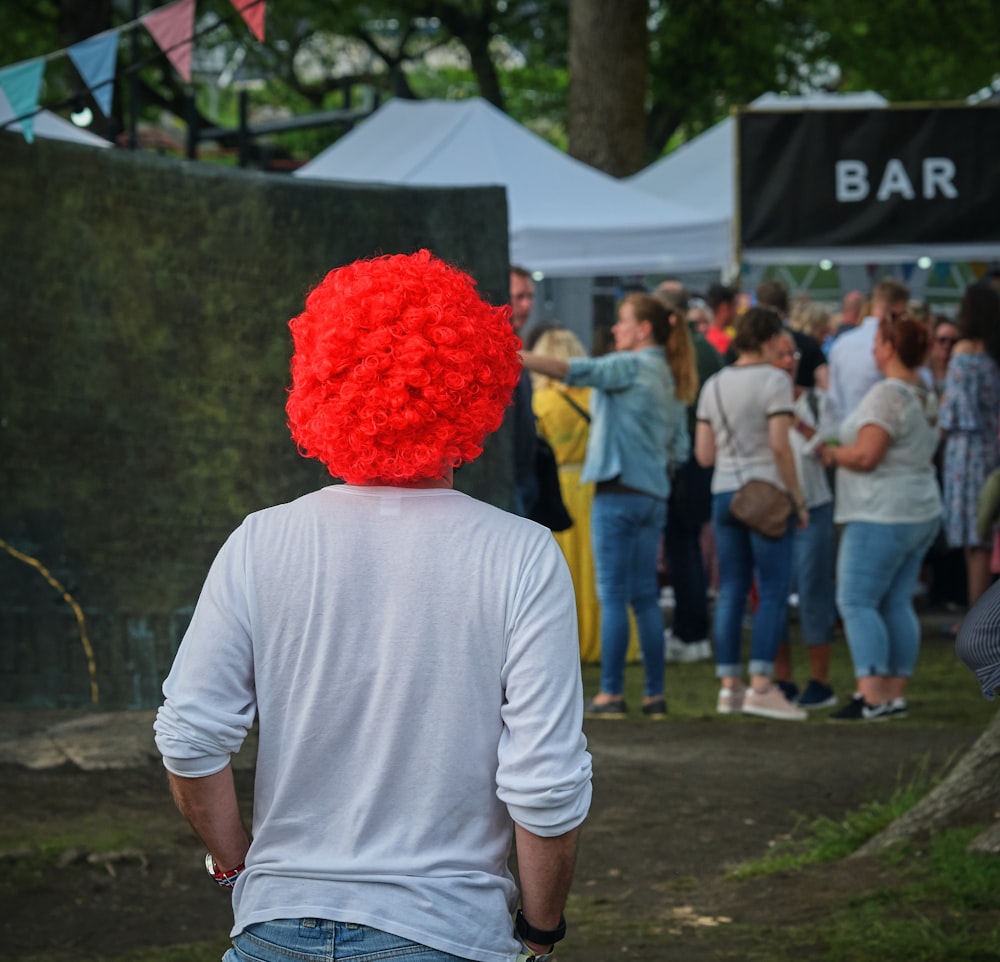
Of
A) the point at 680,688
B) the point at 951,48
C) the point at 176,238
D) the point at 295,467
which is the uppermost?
the point at 951,48

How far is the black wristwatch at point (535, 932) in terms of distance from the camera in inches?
90.7

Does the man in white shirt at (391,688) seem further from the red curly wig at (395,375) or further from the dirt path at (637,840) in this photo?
the dirt path at (637,840)

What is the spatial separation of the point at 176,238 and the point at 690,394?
10.2ft

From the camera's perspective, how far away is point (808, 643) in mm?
8078

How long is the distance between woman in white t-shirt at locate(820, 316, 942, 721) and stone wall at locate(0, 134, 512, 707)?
245 cm

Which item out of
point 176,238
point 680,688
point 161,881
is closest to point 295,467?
point 176,238

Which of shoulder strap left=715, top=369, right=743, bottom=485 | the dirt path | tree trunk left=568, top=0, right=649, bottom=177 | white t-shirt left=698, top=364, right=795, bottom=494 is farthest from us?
tree trunk left=568, top=0, right=649, bottom=177

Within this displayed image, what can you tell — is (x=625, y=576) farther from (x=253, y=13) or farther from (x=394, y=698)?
(x=394, y=698)

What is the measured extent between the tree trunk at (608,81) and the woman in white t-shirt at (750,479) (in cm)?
832

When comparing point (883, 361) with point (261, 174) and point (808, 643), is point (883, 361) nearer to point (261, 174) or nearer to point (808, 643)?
point (808, 643)

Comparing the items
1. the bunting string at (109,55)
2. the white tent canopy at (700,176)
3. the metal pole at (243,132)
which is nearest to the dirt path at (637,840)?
the bunting string at (109,55)

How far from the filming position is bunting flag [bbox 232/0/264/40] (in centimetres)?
580

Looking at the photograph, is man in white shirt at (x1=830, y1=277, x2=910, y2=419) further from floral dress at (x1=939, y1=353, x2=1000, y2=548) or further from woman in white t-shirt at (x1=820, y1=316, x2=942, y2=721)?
woman in white t-shirt at (x1=820, y1=316, x2=942, y2=721)

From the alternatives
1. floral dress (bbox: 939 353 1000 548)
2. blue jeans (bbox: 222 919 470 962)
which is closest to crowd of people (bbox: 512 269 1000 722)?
floral dress (bbox: 939 353 1000 548)
